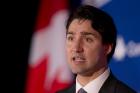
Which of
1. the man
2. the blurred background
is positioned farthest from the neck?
the blurred background

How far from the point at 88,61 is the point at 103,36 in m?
0.08

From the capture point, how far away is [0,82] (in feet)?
6.97

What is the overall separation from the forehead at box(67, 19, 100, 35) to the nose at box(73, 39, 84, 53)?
3 centimetres

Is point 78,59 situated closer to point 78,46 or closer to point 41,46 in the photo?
point 78,46

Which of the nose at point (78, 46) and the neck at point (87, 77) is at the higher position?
the nose at point (78, 46)

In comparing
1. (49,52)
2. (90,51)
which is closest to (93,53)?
(90,51)

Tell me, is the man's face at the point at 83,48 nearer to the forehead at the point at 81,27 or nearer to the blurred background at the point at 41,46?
the forehead at the point at 81,27

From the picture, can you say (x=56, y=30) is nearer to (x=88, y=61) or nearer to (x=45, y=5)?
(x=45, y=5)

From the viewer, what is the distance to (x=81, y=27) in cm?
99

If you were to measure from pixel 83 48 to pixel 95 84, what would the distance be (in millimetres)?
92

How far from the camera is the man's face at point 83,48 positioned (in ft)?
3.23

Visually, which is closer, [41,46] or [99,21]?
[99,21]

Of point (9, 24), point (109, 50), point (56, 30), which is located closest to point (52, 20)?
point (56, 30)

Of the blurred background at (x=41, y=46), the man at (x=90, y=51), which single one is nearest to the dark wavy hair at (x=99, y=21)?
the man at (x=90, y=51)
